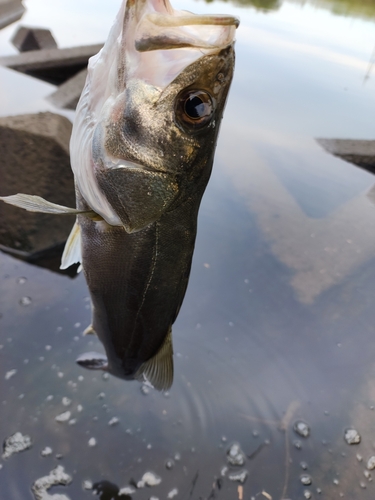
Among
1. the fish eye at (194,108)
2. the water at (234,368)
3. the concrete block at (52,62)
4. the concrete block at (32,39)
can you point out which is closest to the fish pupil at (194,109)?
the fish eye at (194,108)

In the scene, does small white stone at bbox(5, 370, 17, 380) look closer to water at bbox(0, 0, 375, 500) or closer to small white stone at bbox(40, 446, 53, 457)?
water at bbox(0, 0, 375, 500)

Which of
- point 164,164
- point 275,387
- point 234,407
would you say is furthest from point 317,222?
point 164,164

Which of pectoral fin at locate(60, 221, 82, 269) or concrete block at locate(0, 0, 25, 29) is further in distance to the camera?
concrete block at locate(0, 0, 25, 29)

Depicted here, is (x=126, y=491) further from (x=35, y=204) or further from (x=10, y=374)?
(x=35, y=204)

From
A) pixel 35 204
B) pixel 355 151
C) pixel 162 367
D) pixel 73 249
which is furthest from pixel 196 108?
pixel 355 151


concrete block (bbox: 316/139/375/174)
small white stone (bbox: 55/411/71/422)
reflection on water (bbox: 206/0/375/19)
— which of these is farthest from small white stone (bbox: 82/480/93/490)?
reflection on water (bbox: 206/0/375/19)

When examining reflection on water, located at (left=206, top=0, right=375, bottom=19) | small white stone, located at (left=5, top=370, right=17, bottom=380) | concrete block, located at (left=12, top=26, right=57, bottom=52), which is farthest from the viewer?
reflection on water, located at (left=206, top=0, right=375, bottom=19)

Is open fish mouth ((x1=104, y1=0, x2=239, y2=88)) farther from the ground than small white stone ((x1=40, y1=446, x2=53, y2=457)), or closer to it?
farther from the ground
